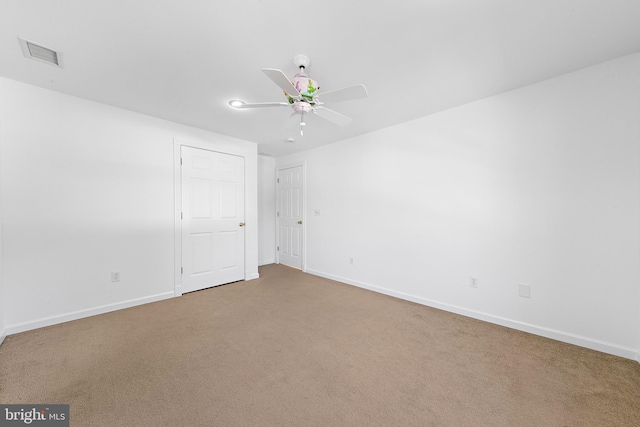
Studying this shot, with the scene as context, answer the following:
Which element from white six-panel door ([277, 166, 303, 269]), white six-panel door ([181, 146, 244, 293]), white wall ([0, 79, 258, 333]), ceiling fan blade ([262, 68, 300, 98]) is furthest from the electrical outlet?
white wall ([0, 79, 258, 333])

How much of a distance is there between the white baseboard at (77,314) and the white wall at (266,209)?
216cm

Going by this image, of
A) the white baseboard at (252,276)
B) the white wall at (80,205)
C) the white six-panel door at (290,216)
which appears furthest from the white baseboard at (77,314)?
the white six-panel door at (290,216)

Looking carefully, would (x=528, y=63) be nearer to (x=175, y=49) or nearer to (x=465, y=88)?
(x=465, y=88)

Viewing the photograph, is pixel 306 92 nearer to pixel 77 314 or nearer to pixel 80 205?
pixel 80 205

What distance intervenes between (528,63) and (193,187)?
13.2 feet

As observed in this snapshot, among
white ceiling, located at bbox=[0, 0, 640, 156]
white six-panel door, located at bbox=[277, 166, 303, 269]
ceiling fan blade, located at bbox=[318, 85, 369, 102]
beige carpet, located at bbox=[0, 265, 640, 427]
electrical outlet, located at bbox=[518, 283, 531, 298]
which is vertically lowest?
beige carpet, located at bbox=[0, 265, 640, 427]

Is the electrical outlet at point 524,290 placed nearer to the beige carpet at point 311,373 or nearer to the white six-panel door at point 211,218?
the beige carpet at point 311,373

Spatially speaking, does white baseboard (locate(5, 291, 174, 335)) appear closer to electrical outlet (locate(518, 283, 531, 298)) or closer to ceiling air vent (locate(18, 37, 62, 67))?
ceiling air vent (locate(18, 37, 62, 67))

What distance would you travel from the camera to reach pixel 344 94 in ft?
5.66

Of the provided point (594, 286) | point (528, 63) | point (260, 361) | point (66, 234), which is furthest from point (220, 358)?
point (528, 63)

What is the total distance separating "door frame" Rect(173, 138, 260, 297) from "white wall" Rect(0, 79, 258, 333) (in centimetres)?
6

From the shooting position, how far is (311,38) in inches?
63.7

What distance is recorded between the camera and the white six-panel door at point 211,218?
3.37 metres

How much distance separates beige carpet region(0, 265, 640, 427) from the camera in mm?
1366
